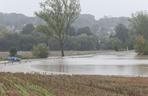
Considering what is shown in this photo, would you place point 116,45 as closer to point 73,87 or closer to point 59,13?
point 59,13

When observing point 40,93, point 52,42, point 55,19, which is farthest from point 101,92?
point 52,42

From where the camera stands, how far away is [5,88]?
45.0 ft

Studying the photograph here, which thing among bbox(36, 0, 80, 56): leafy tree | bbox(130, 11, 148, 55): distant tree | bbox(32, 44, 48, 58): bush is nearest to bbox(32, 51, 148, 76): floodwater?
bbox(32, 44, 48, 58): bush

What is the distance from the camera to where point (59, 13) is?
63500 mm

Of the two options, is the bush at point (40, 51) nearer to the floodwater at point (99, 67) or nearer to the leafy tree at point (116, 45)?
the floodwater at point (99, 67)

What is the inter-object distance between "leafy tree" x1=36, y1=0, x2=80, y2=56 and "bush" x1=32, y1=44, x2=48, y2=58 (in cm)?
798

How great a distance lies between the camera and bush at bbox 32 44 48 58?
54.2m

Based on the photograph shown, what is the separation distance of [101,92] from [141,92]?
1.50 m

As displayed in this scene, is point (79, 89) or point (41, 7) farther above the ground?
point (41, 7)

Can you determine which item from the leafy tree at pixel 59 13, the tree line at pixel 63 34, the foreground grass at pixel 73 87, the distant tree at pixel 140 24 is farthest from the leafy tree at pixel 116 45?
the foreground grass at pixel 73 87

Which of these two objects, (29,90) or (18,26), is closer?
(29,90)

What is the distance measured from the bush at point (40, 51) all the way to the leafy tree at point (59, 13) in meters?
7.98

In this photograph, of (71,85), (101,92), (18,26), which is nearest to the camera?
(101,92)

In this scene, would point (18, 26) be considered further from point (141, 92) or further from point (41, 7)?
point (141, 92)
